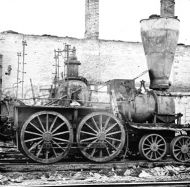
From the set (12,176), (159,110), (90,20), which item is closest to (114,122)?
(159,110)

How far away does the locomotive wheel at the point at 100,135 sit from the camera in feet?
31.6

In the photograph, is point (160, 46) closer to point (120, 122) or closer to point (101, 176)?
point (120, 122)

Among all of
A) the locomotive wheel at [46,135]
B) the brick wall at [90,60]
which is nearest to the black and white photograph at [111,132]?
the locomotive wheel at [46,135]

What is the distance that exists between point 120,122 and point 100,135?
2.15 ft

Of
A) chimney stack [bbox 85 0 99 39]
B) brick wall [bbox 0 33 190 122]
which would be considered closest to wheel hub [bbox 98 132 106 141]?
brick wall [bbox 0 33 190 122]

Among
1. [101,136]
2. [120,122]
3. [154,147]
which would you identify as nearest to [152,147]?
[154,147]

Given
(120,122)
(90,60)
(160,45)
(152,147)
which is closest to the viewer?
(120,122)

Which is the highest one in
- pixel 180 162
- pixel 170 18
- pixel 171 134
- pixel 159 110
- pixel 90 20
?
pixel 90 20

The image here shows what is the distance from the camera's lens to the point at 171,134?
10.8 metres

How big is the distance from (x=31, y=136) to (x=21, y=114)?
0.68 meters

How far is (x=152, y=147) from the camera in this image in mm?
10219

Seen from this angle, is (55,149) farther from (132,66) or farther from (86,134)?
(132,66)

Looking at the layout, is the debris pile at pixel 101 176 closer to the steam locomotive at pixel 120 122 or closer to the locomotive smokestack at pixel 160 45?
the steam locomotive at pixel 120 122

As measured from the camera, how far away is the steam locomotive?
937cm
